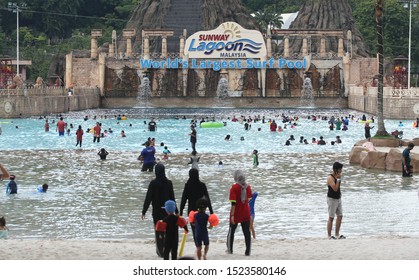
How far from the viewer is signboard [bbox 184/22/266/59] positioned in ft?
337

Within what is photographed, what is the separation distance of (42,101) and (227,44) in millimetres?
28350

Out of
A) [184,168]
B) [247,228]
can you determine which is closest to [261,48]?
[184,168]

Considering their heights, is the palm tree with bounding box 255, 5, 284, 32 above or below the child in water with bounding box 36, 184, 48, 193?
above

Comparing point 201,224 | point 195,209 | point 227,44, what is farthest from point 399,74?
point 201,224

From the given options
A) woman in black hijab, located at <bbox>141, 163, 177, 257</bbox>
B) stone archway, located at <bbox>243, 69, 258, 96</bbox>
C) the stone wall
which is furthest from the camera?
the stone wall

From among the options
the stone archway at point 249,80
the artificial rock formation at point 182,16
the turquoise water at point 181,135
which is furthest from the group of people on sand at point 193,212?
the artificial rock formation at point 182,16

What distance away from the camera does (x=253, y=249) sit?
18.3 meters

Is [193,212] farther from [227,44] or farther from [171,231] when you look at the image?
[227,44]

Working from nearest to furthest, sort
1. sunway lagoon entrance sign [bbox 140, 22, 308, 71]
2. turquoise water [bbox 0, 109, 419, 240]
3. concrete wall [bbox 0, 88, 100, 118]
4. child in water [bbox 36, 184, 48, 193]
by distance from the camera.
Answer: turquoise water [bbox 0, 109, 419, 240]
child in water [bbox 36, 184, 48, 193]
concrete wall [bbox 0, 88, 100, 118]
sunway lagoon entrance sign [bbox 140, 22, 308, 71]

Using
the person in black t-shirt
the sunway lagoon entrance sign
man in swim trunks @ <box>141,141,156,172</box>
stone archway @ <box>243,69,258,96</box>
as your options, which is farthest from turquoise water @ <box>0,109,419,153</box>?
the person in black t-shirt

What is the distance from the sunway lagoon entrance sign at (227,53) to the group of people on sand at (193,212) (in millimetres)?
85761

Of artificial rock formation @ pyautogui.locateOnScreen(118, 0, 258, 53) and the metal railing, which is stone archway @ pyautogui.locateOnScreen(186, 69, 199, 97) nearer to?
artificial rock formation @ pyautogui.locateOnScreen(118, 0, 258, 53)

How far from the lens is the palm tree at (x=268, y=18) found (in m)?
148

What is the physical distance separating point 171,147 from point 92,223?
26937 millimetres
